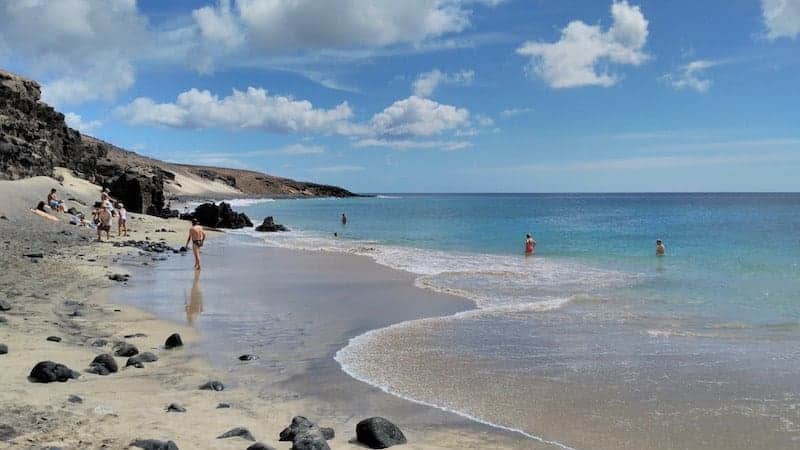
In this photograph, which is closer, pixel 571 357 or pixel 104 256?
pixel 571 357

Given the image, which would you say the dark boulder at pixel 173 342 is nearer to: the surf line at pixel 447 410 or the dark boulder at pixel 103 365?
the dark boulder at pixel 103 365

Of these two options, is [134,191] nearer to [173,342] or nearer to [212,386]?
[173,342]

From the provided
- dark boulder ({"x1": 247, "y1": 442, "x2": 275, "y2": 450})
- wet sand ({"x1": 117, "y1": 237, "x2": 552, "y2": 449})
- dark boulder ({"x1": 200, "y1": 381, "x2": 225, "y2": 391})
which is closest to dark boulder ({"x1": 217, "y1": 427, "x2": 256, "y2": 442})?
dark boulder ({"x1": 247, "y1": 442, "x2": 275, "y2": 450})

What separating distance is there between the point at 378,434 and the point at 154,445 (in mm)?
2007

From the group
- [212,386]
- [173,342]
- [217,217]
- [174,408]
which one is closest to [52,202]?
[217,217]

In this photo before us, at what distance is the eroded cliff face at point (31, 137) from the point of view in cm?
3809

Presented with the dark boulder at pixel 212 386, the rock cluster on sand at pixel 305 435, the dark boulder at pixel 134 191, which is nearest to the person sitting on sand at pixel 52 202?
the dark boulder at pixel 134 191

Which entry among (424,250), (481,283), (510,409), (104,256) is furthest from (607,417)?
(424,250)

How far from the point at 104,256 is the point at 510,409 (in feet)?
59.0

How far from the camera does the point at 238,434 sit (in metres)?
5.99

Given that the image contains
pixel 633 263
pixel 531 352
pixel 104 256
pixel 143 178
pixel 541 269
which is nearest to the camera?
pixel 531 352

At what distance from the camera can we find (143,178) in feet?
152

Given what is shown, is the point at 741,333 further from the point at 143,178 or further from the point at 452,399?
the point at 143,178

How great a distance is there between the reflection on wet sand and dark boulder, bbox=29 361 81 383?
4398 mm
